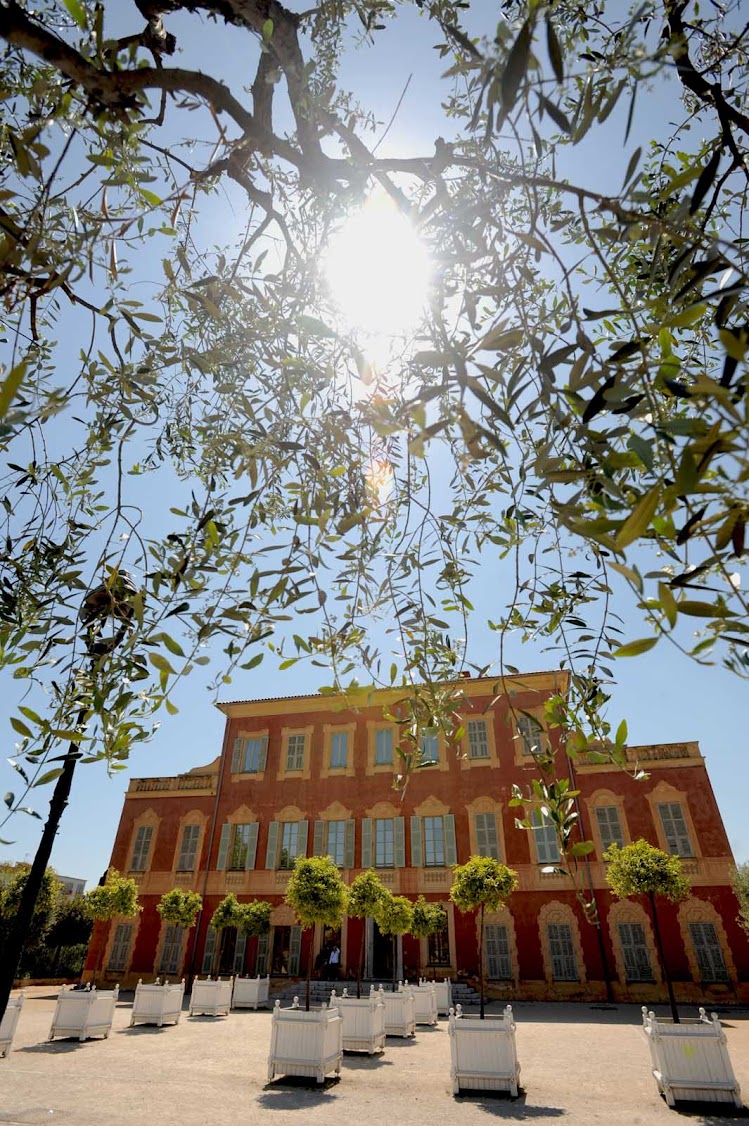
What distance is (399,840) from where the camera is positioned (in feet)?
68.0

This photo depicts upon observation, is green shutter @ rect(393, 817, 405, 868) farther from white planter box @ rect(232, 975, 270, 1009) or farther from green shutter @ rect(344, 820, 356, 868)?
white planter box @ rect(232, 975, 270, 1009)

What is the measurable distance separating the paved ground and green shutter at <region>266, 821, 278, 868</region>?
8.42 meters

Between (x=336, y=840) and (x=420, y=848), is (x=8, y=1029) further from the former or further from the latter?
(x=420, y=848)

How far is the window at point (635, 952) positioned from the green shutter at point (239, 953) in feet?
40.8

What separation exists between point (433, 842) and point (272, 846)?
6029 mm

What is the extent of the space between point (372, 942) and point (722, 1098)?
48.2 ft

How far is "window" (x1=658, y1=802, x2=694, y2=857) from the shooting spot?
1827cm

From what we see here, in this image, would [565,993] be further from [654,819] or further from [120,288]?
[120,288]

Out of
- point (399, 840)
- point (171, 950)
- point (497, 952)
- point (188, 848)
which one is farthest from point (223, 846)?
point (497, 952)

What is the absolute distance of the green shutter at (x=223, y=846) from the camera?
21.9 metres

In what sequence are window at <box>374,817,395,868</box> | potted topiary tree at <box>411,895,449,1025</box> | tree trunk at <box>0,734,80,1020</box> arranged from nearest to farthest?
tree trunk at <box>0,734,80,1020</box>
potted topiary tree at <box>411,895,449,1025</box>
window at <box>374,817,395,868</box>

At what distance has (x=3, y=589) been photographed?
9.79 ft

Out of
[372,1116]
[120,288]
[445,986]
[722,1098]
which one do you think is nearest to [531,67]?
[120,288]

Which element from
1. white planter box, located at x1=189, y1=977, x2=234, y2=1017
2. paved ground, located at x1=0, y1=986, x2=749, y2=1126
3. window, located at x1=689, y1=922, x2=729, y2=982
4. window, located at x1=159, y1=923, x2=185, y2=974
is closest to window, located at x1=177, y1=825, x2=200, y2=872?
window, located at x1=159, y1=923, x2=185, y2=974
